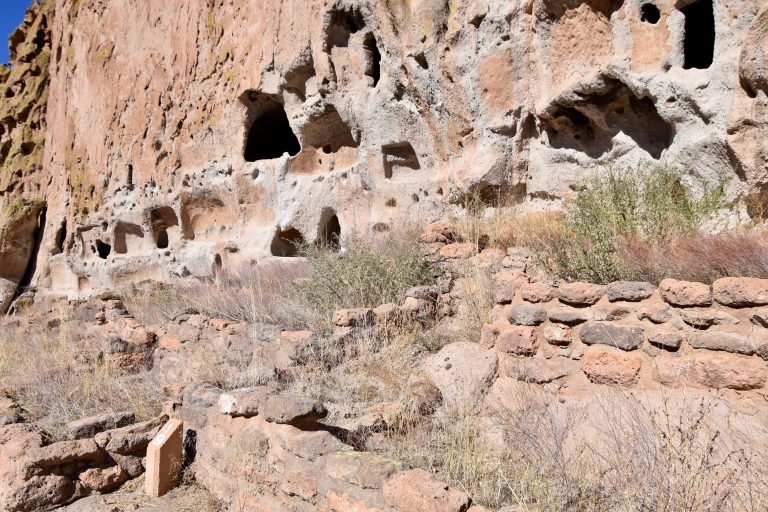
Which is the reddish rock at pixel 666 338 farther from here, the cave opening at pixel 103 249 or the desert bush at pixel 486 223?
the cave opening at pixel 103 249

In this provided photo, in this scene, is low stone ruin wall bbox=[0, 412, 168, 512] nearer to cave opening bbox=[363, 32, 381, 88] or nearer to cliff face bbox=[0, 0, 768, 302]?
cliff face bbox=[0, 0, 768, 302]

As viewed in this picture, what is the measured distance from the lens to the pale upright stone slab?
3008 millimetres

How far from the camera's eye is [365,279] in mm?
5172

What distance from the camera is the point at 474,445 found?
2572 millimetres

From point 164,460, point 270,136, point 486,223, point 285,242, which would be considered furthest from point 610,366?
point 270,136

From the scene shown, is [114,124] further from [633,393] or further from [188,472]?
[633,393]

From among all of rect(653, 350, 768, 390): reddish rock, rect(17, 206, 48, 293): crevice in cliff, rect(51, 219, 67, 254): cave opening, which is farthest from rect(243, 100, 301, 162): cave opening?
rect(17, 206, 48, 293): crevice in cliff

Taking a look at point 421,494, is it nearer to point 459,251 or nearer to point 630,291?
point 630,291

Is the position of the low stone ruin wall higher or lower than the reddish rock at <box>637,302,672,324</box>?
lower

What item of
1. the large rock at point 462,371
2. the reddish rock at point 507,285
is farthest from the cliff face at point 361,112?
the large rock at point 462,371

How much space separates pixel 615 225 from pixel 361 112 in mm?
5075

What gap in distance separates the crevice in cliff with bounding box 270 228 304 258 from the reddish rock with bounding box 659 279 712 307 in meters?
7.53

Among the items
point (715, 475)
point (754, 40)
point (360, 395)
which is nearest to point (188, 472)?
point (360, 395)

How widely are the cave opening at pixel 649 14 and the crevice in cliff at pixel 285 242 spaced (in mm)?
6060
